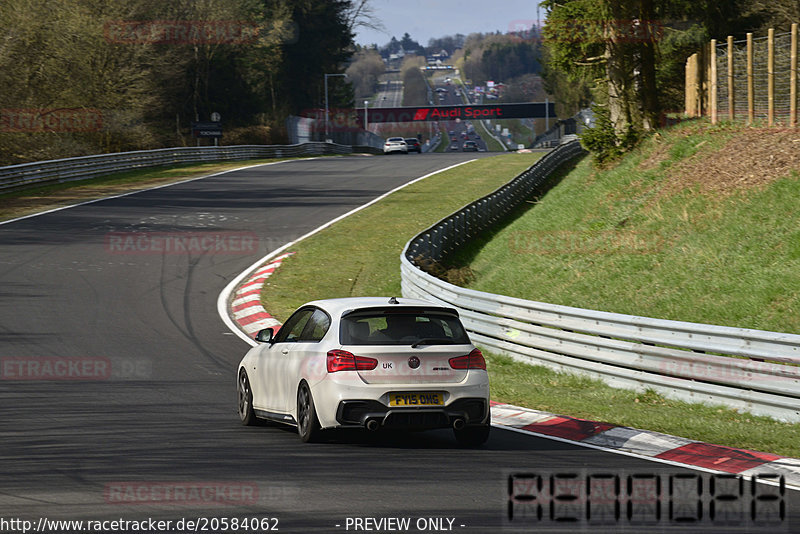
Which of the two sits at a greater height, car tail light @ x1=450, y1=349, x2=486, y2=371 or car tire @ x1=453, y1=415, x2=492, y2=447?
car tail light @ x1=450, y1=349, x2=486, y2=371

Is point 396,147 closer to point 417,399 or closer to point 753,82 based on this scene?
point 753,82

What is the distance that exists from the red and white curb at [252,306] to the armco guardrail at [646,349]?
9.84 ft

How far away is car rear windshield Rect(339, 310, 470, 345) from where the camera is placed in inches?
364

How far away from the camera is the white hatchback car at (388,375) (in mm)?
9031

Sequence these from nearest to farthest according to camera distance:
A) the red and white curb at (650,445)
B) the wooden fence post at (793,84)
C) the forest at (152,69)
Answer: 1. the red and white curb at (650,445)
2. the wooden fence post at (793,84)
3. the forest at (152,69)

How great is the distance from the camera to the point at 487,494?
23.7 ft

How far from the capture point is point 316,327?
9867mm

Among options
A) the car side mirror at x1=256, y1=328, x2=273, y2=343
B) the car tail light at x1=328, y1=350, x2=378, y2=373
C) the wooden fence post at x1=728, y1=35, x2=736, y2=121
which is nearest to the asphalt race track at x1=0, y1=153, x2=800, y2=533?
the car tail light at x1=328, y1=350, x2=378, y2=373

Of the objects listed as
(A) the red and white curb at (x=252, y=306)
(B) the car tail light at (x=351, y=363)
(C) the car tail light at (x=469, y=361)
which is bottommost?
(A) the red and white curb at (x=252, y=306)

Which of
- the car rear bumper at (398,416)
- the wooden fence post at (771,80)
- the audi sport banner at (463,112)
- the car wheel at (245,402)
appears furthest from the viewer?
the audi sport banner at (463,112)

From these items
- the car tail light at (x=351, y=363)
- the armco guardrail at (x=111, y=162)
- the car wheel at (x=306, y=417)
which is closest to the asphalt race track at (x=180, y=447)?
the car wheel at (x=306, y=417)

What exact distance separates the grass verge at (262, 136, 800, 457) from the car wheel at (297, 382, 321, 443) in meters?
2.98

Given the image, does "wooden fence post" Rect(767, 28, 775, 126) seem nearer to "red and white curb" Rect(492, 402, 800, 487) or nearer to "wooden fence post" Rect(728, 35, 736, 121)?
"wooden fence post" Rect(728, 35, 736, 121)

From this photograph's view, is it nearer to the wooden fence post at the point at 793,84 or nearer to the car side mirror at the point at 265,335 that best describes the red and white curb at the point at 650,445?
the car side mirror at the point at 265,335
